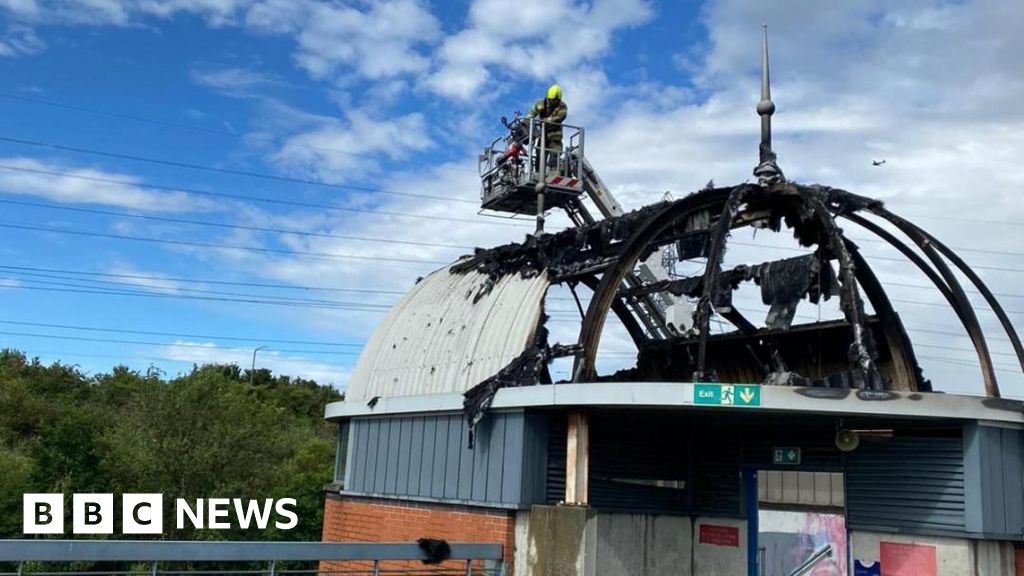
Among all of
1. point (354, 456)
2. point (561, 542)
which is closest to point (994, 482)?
point (561, 542)

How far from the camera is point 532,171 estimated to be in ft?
73.7

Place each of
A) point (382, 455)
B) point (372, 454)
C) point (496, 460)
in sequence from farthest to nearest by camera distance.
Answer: point (372, 454) < point (382, 455) < point (496, 460)

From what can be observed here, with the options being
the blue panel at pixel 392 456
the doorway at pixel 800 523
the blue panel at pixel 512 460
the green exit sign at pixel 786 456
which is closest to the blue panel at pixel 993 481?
the green exit sign at pixel 786 456

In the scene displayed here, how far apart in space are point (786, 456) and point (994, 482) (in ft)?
9.58

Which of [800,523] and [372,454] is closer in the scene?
[372,454]

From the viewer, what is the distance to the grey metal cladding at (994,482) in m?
10.9

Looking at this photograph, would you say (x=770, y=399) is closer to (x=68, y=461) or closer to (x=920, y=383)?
(x=920, y=383)

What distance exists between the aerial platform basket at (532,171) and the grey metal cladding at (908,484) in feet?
38.3

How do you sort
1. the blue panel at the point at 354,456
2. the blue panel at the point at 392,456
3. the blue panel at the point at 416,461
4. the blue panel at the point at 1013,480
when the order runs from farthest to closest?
1. the blue panel at the point at 354,456
2. the blue panel at the point at 392,456
3. the blue panel at the point at 416,461
4. the blue panel at the point at 1013,480

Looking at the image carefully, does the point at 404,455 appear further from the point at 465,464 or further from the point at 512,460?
the point at 512,460

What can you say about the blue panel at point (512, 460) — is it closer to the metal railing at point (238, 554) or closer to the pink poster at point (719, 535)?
the metal railing at point (238, 554)

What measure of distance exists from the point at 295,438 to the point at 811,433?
3680 centimetres

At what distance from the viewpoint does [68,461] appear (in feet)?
115

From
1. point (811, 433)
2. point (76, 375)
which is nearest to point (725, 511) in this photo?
point (811, 433)
